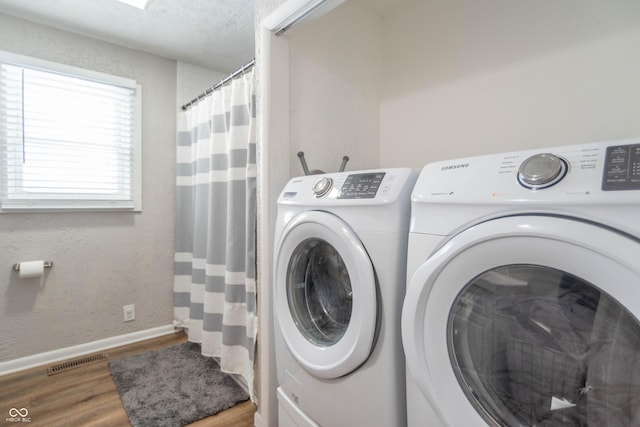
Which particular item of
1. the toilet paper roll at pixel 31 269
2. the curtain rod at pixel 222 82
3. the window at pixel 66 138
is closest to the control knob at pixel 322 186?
the curtain rod at pixel 222 82

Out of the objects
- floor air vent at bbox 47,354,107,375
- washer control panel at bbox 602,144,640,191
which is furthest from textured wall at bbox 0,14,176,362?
washer control panel at bbox 602,144,640,191

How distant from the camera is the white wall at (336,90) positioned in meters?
1.48

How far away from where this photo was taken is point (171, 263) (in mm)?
2521

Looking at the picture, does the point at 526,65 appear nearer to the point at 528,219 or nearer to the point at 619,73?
the point at 619,73

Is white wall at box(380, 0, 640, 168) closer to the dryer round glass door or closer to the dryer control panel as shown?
the dryer control panel

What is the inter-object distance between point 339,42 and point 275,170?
2.87 ft

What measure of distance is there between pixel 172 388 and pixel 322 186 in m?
1.54

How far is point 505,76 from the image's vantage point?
1435mm

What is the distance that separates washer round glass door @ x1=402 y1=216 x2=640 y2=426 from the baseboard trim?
235cm

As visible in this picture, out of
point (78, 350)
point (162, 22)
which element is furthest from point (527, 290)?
point (78, 350)

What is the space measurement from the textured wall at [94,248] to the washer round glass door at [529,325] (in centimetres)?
230

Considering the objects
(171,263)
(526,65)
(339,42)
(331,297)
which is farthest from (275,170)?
(171,263)

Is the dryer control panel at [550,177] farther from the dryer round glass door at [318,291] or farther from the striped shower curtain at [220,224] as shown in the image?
the striped shower curtain at [220,224]

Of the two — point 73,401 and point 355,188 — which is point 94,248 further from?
point 355,188
